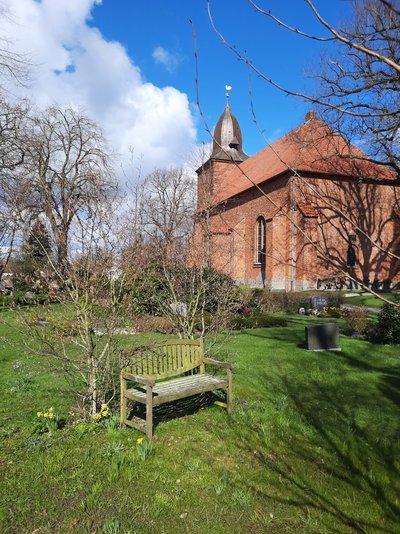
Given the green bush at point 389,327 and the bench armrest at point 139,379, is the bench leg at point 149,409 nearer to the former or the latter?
the bench armrest at point 139,379

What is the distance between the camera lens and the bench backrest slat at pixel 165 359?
5.02 metres

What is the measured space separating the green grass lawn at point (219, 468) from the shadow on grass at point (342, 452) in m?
0.01

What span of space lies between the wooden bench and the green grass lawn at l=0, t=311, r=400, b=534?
1.15 feet

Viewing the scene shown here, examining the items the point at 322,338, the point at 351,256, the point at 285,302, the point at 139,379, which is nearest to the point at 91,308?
the point at 139,379

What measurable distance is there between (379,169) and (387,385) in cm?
2236

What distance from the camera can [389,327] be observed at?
10570 mm

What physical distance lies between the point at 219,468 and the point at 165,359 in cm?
176

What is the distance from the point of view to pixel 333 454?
171 inches

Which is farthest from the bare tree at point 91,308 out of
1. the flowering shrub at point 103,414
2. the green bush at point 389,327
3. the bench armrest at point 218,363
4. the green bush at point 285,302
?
the green bush at point 285,302

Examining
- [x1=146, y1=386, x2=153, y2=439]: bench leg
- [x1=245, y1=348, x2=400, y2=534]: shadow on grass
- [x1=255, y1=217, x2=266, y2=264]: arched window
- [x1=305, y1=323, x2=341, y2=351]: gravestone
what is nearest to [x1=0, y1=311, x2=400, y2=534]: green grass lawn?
[x1=245, y1=348, x2=400, y2=534]: shadow on grass

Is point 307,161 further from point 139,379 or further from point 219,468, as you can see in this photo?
point 219,468

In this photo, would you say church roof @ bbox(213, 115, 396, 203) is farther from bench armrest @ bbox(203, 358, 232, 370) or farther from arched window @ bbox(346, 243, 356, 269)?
bench armrest @ bbox(203, 358, 232, 370)

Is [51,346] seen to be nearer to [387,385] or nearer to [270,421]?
[270,421]

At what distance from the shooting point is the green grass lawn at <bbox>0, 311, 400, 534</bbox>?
3.14m
